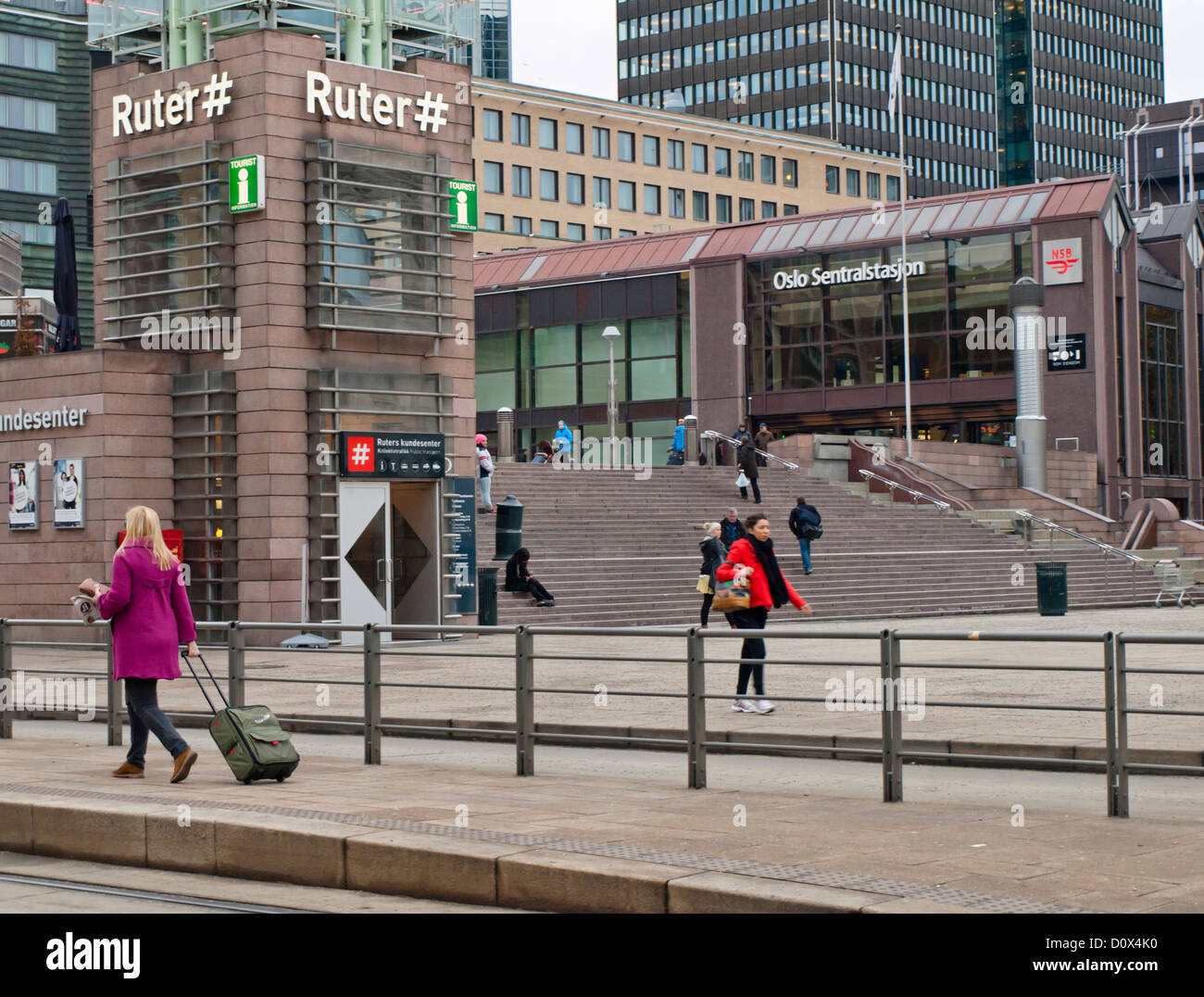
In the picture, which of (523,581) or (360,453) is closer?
(360,453)

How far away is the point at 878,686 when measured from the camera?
11055 millimetres

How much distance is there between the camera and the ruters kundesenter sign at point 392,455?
84.0 ft

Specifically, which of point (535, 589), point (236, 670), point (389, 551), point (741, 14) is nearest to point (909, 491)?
point (535, 589)

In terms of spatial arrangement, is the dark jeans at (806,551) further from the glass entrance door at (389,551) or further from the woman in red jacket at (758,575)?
the woman in red jacket at (758,575)

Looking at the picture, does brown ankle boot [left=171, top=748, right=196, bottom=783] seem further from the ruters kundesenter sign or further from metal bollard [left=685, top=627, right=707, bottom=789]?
the ruters kundesenter sign

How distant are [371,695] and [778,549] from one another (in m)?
24.0

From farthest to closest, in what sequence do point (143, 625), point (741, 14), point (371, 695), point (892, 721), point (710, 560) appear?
point (741, 14) < point (710, 560) < point (371, 695) < point (143, 625) < point (892, 721)

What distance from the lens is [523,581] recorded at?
95.3 ft

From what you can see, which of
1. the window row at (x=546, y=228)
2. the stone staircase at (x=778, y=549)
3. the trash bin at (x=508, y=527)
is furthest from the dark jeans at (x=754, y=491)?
the window row at (x=546, y=228)

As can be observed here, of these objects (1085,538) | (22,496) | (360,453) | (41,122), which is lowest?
(1085,538)

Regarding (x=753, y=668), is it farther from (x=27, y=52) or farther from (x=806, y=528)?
(x=27, y=52)

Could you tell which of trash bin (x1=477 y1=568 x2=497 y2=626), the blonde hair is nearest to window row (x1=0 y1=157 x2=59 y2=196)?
trash bin (x1=477 y1=568 x2=497 y2=626)

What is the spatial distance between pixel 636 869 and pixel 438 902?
1.02 metres
